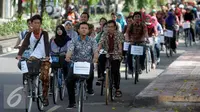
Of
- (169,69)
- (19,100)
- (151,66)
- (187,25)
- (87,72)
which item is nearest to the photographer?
(87,72)

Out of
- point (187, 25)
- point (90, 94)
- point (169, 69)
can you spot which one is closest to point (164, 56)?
point (187, 25)

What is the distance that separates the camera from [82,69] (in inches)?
530

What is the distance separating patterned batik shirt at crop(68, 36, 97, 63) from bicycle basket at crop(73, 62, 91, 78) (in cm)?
55

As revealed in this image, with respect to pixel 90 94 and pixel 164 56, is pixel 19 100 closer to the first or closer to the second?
pixel 90 94

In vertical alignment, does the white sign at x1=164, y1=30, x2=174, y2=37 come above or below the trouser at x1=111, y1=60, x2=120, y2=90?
above

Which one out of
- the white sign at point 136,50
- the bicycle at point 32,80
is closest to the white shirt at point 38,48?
the bicycle at point 32,80

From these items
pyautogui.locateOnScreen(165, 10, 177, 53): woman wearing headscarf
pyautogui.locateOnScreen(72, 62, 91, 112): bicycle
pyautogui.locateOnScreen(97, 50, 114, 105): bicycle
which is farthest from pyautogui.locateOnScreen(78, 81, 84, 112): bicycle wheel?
pyautogui.locateOnScreen(165, 10, 177, 53): woman wearing headscarf

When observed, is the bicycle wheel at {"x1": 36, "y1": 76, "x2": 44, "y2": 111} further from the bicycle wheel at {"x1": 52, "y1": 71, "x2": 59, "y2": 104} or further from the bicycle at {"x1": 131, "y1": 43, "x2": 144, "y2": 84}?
the bicycle at {"x1": 131, "y1": 43, "x2": 144, "y2": 84}

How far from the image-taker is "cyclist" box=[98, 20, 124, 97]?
16703mm

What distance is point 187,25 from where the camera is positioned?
34875mm

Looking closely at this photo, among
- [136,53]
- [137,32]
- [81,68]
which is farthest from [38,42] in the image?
[137,32]

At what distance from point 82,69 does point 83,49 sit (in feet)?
2.22

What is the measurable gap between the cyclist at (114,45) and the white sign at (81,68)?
10.6 feet

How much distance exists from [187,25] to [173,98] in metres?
20.0
